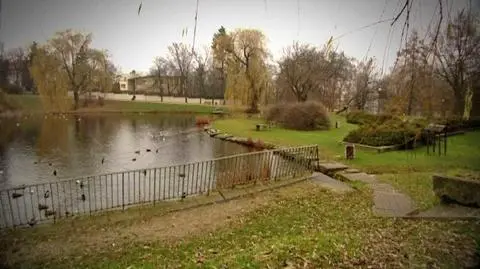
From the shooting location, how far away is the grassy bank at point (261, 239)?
8.16 feet

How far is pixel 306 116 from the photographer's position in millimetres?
17344

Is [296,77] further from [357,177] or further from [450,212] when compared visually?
[450,212]

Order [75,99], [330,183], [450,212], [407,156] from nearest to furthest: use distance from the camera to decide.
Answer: [450,212] → [75,99] → [330,183] → [407,156]

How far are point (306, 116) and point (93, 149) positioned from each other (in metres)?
10.2

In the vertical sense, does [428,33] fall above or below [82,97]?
above

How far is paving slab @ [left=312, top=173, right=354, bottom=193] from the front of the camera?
246 inches

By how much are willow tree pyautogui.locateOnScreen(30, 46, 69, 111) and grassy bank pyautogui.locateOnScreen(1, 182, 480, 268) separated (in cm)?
150

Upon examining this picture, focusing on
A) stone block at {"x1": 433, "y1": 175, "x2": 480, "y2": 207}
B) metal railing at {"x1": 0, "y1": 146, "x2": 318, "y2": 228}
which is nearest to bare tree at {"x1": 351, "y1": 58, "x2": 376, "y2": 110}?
stone block at {"x1": 433, "y1": 175, "x2": 480, "y2": 207}

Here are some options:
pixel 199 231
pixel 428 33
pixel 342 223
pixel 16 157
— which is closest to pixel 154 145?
pixel 16 157

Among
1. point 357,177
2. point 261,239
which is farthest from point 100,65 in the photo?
point 357,177

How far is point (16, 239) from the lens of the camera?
13.3ft

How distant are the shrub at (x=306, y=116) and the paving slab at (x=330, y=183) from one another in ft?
33.1

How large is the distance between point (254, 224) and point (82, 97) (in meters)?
3.03

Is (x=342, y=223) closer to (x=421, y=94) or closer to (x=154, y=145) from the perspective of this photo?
(x=421, y=94)
